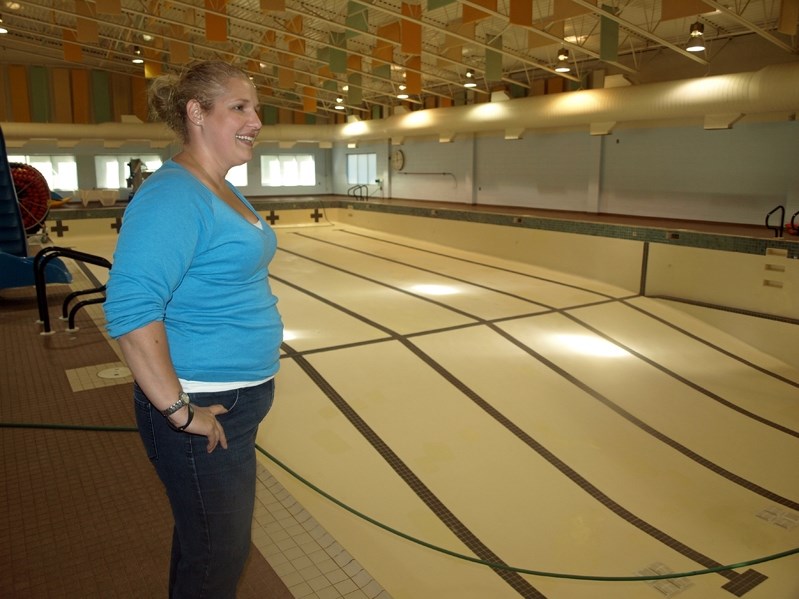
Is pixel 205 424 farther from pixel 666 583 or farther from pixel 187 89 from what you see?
pixel 666 583

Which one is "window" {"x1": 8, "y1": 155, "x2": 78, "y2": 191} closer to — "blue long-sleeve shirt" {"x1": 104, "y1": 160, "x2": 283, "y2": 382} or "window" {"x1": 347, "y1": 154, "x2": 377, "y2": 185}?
"window" {"x1": 347, "y1": 154, "x2": 377, "y2": 185}

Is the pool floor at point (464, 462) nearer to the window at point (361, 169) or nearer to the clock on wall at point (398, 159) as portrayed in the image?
the clock on wall at point (398, 159)

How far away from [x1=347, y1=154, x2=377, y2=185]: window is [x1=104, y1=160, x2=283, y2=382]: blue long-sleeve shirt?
1819 cm

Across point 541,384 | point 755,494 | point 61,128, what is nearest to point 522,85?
point 541,384

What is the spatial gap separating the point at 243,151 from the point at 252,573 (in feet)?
4.41

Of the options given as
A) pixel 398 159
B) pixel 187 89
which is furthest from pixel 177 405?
pixel 398 159

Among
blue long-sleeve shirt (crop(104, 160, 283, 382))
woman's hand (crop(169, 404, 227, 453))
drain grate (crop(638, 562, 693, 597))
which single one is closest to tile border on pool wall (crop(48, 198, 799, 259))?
drain grate (crop(638, 562, 693, 597))

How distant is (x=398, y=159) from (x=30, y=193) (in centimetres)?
1151

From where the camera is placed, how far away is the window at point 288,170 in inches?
796

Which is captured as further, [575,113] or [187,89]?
[575,113]

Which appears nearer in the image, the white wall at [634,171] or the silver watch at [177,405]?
the silver watch at [177,405]

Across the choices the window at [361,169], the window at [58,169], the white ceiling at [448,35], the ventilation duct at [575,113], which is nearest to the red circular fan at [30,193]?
the white ceiling at [448,35]

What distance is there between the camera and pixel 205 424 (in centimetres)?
113

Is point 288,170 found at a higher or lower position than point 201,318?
higher
